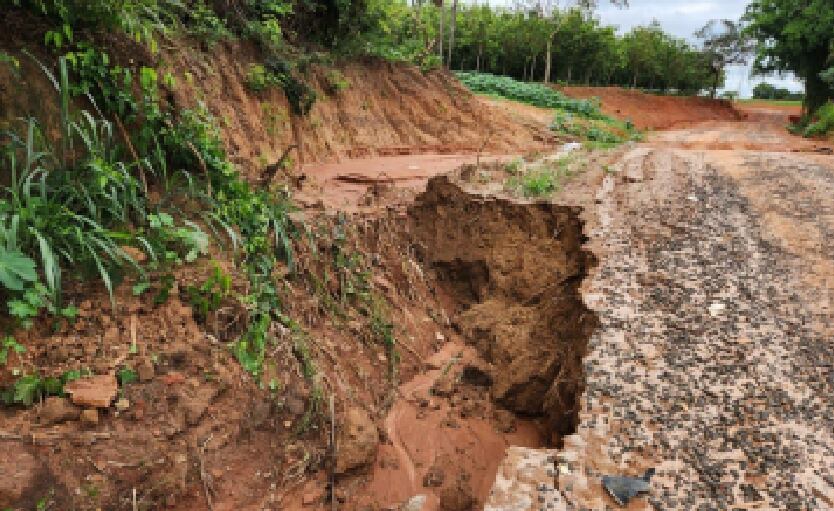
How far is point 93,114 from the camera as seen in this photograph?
11.4ft

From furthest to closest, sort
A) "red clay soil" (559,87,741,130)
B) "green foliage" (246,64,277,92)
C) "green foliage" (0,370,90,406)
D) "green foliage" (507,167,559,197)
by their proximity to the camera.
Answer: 1. "red clay soil" (559,87,741,130)
2. "green foliage" (246,64,277,92)
3. "green foliage" (507,167,559,197)
4. "green foliage" (0,370,90,406)

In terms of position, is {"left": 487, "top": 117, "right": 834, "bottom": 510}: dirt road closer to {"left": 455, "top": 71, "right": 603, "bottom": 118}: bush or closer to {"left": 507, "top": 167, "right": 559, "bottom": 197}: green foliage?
{"left": 507, "top": 167, "right": 559, "bottom": 197}: green foliage

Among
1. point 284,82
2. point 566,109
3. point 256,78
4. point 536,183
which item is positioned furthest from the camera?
point 566,109

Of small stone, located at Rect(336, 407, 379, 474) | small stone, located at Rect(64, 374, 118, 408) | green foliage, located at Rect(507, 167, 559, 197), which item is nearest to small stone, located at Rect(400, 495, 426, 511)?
small stone, located at Rect(336, 407, 379, 474)

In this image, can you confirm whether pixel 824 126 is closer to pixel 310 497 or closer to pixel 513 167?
pixel 513 167

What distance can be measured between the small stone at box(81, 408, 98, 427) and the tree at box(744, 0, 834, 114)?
750 inches

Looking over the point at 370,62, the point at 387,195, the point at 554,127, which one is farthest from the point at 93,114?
the point at 554,127

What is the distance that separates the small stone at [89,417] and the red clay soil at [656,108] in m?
21.3

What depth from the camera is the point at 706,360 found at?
3070 millimetres

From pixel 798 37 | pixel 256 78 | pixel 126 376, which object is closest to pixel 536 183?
pixel 256 78

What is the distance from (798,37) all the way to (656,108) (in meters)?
8.55

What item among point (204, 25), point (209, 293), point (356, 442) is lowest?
point (356, 442)

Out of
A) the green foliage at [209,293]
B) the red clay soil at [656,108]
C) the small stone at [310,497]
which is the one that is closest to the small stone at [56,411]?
the green foliage at [209,293]

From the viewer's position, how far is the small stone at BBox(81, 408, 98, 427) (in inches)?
101
